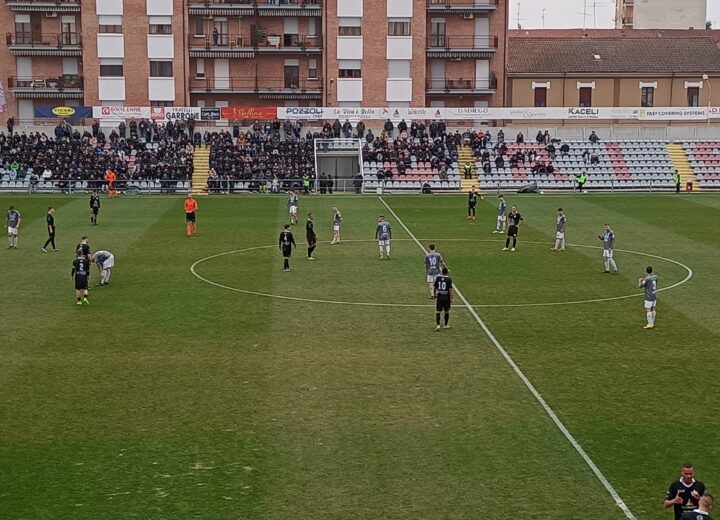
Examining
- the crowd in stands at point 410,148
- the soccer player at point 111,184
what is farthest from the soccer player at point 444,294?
the crowd in stands at point 410,148

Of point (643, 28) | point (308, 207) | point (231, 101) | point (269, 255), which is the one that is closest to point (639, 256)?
point (269, 255)

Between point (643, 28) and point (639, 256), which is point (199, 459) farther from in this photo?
point (643, 28)

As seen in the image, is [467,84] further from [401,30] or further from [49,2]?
[49,2]

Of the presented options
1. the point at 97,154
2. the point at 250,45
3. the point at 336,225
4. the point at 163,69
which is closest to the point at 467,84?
the point at 250,45

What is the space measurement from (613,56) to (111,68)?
49.4m

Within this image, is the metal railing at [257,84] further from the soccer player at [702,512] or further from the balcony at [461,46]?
the soccer player at [702,512]

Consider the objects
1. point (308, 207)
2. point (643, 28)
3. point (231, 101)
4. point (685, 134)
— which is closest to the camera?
point (308, 207)

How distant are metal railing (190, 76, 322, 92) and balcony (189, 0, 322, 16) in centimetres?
584

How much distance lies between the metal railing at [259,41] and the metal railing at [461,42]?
10.6 meters

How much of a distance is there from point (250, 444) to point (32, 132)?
69364 mm

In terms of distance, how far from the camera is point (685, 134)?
84938mm

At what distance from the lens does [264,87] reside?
300 ft

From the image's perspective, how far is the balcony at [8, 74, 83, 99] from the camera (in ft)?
291

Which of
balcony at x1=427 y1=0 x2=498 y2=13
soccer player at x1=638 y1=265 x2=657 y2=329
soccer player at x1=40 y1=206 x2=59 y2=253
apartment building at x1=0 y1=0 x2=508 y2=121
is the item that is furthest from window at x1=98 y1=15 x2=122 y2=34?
soccer player at x1=638 y1=265 x2=657 y2=329
